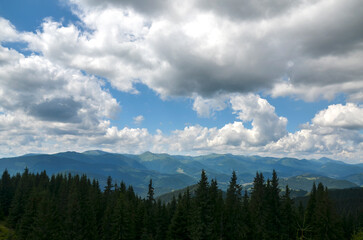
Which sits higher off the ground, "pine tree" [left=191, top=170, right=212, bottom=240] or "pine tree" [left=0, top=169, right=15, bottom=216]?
"pine tree" [left=191, top=170, right=212, bottom=240]

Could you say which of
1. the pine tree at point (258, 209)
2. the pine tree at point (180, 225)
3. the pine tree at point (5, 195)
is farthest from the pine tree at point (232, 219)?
the pine tree at point (5, 195)

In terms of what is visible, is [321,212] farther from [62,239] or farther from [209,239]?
[62,239]

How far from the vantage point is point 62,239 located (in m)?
66.7

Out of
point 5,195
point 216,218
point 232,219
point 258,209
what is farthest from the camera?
point 5,195

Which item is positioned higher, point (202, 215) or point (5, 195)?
point (202, 215)

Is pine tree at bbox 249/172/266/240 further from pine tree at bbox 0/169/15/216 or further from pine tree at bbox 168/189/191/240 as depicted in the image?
pine tree at bbox 0/169/15/216

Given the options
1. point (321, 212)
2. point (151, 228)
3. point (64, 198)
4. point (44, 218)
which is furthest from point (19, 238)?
point (321, 212)

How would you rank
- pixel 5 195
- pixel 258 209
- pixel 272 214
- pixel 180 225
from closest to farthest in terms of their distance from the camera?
pixel 272 214 < pixel 180 225 < pixel 258 209 < pixel 5 195

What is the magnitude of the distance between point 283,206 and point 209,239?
2086cm

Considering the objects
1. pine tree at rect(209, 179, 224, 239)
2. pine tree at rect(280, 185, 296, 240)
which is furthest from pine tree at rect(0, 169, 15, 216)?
pine tree at rect(280, 185, 296, 240)

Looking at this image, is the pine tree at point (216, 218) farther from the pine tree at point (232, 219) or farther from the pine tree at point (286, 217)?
the pine tree at point (286, 217)

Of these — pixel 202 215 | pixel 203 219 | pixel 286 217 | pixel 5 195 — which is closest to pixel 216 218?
pixel 203 219

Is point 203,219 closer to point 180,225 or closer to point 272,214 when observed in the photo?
point 180,225

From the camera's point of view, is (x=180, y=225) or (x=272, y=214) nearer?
(x=272, y=214)
